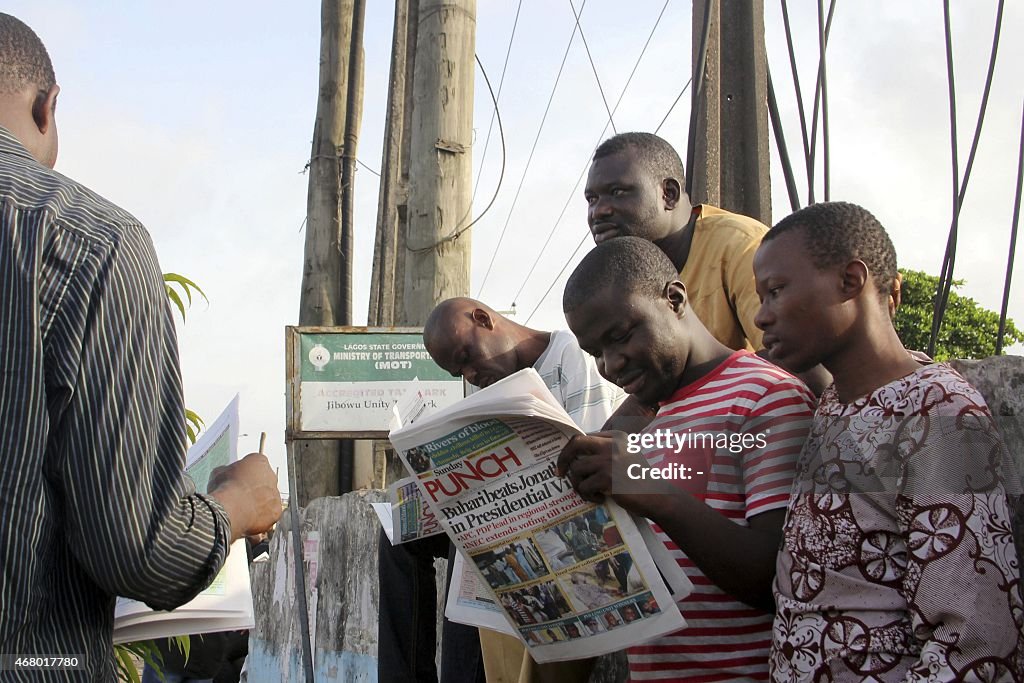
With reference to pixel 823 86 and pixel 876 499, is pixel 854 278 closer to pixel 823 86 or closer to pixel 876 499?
pixel 876 499

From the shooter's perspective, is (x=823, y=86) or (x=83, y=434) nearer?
(x=83, y=434)

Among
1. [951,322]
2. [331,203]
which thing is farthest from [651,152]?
[951,322]

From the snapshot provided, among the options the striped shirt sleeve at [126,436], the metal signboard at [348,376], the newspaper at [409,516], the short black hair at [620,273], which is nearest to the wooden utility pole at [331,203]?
the metal signboard at [348,376]

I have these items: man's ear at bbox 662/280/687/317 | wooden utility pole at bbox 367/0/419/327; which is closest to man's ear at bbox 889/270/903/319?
A: man's ear at bbox 662/280/687/317

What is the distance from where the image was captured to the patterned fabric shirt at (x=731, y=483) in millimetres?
2088

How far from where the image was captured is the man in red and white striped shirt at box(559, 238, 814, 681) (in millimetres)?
1987

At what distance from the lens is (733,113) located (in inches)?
183

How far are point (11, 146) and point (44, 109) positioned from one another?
0.14 metres

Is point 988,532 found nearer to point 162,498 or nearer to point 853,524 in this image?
point 853,524

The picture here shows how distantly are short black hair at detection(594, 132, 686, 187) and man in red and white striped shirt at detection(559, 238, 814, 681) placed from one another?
2.69 ft

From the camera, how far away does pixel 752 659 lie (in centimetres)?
209

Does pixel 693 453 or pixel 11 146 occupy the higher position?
pixel 11 146

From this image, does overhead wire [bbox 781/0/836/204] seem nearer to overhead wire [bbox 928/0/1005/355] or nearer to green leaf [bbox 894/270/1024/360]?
overhead wire [bbox 928/0/1005/355]

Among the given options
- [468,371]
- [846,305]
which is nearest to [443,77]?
[468,371]
